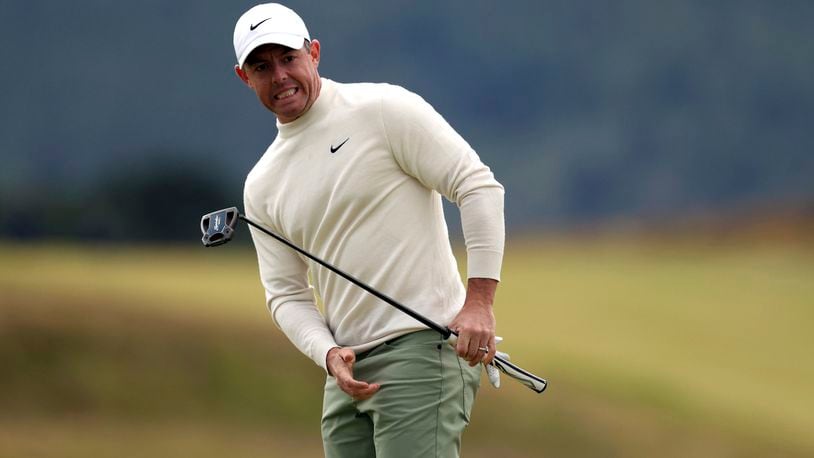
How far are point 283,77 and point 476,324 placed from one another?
0.61m

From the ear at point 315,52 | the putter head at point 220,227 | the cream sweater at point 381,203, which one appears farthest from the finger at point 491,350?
the ear at point 315,52

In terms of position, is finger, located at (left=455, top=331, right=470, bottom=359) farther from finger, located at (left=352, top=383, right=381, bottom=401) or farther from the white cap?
the white cap

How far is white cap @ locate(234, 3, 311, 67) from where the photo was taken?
238 centimetres

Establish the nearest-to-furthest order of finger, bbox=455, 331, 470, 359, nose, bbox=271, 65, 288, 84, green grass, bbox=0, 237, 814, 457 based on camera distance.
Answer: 1. finger, bbox=455, 331, 470, 359
2. nose, bbox=271, 65, 288, 84
3. green grass, bbox=0, 237, 814, 457

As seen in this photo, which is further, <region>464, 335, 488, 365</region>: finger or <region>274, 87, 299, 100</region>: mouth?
<region>274, 87, 299, 100</region>: mouth

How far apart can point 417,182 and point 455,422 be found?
47 cm

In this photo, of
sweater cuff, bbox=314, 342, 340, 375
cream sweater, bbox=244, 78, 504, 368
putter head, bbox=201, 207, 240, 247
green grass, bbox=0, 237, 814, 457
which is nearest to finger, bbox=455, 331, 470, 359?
cream sweater, bbox=244, 78, 504, 368

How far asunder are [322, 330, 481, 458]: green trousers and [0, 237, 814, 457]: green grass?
4.54 m

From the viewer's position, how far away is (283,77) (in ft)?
7.92

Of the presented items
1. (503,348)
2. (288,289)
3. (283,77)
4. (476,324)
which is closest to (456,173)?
(476,324)

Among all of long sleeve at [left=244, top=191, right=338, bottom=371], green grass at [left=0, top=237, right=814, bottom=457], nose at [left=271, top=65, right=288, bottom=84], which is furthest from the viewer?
green grass at [left=0, top=237, right=814, bottom=457]

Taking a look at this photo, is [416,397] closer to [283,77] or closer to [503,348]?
[283,77]

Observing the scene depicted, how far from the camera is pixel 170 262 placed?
794 cm

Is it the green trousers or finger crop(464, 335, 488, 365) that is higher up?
finger crop(464, 335, 488, 365)
